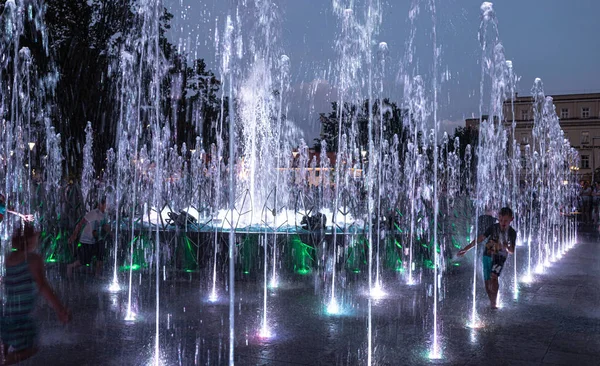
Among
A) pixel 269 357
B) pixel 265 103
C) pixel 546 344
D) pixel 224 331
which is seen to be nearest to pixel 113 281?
pixel 224 331

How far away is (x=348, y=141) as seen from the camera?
69562 millimetres

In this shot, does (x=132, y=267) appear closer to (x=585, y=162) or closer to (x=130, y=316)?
(x=130, y=316)

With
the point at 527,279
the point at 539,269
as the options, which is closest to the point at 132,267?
the point at 527,279

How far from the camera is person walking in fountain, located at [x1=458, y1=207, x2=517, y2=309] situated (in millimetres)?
7965

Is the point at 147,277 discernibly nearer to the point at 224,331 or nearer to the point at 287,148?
the point at 224,331

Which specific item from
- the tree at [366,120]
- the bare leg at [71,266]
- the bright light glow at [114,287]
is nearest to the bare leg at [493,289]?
the bright light glow at [114,287]

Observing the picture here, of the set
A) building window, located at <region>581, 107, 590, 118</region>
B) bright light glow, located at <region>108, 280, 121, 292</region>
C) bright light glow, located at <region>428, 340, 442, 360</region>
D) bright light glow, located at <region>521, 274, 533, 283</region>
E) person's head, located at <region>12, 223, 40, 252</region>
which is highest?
building window, located at <region>581, 107, 590, 118</region>

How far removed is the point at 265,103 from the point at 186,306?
1773 cm

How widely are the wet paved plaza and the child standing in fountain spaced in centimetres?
144

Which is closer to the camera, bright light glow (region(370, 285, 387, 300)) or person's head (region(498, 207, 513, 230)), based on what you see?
person's head (region(498, 207, 513, 230))

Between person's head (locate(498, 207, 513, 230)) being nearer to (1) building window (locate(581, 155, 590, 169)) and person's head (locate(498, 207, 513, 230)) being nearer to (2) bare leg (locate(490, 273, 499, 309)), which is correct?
(2) bare leg (locate(490, 273, 499, 309))

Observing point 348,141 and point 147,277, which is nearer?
point 147,277

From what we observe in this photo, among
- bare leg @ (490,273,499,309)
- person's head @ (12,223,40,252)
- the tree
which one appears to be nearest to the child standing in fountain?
person's head @ (12,223,40,252)

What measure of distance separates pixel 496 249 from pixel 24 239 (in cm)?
573
